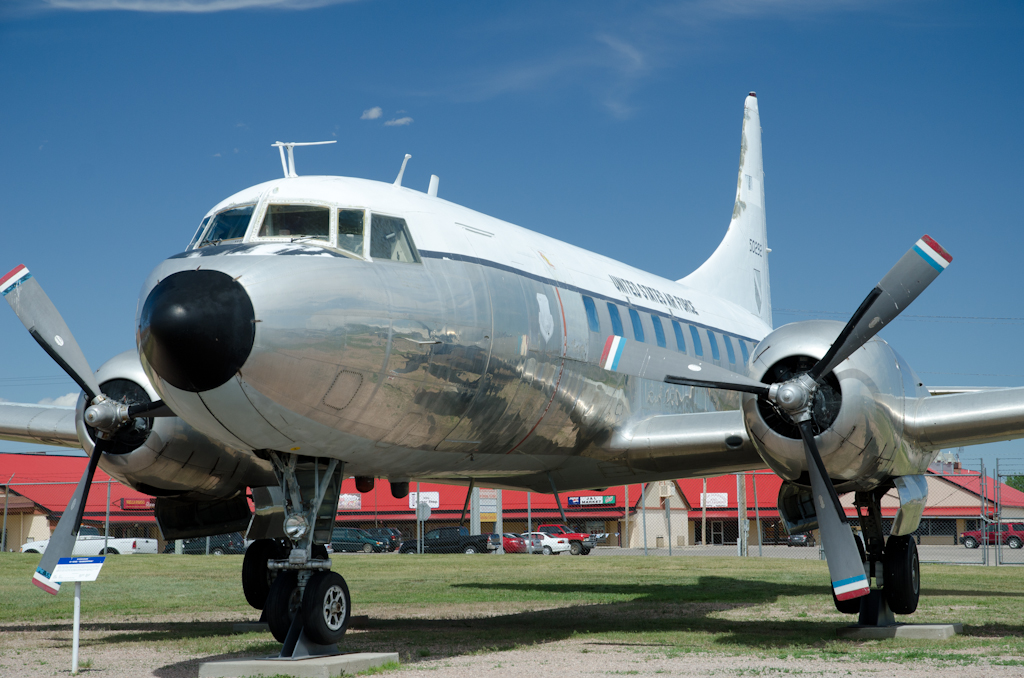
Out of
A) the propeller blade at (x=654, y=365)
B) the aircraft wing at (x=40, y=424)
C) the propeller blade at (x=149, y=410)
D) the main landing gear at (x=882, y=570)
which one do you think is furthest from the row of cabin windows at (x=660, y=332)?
the aircraft wing at (x=40, y=424)

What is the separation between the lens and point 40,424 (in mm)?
13195

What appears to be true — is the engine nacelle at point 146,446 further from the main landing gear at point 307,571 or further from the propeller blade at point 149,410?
the main landing gear at point 307,571

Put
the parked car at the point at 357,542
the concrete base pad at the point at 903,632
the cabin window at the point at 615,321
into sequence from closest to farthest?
the concrete base pad at the point at 903,632, the cabin window at the point at 615,321, the parked car at the point at 357,542

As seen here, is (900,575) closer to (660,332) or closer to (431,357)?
(660,332)

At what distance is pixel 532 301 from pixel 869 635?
203 inches

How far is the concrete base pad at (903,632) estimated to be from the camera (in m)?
10.8

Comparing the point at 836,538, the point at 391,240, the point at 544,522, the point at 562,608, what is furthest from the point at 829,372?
the point at 544,522

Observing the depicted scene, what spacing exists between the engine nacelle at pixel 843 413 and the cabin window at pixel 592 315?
234 cm

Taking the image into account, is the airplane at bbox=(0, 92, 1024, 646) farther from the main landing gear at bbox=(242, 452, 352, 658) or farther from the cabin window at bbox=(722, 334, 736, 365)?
the cabin window at bbox=(722, 334, 736, 365)

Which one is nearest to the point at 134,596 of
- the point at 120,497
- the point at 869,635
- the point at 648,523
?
the point at 869,635

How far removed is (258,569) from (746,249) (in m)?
13.7

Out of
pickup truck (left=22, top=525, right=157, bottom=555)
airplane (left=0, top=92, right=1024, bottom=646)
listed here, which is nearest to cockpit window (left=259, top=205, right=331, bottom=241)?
airplane (left=0, top=92, right=1024, bottom=646)

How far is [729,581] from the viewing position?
20375mm

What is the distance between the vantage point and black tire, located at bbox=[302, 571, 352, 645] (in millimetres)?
8695
